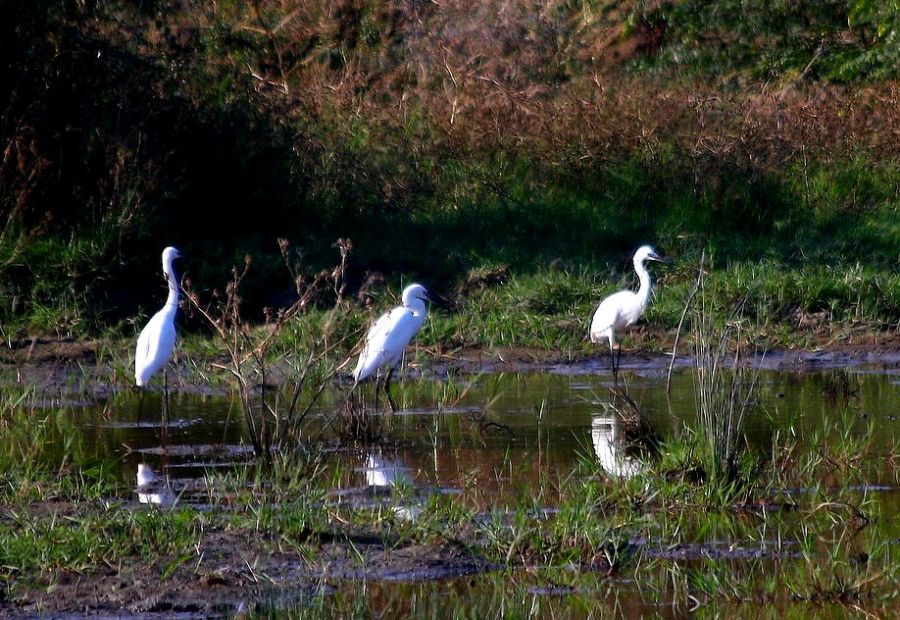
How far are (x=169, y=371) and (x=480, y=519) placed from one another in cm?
521

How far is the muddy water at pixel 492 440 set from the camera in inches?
195

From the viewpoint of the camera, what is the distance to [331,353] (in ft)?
35.4

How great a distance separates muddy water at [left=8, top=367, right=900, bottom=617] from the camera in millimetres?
4961

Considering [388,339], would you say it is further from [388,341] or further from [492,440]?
[492,440]

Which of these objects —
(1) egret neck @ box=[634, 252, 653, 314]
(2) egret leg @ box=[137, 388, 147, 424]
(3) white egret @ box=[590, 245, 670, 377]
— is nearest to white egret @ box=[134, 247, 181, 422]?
(2) egret leg @ box=[137, 388, 147, 424]

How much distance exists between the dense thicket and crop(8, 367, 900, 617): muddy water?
2.75 metres

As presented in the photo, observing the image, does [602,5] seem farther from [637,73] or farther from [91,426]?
[91,426]

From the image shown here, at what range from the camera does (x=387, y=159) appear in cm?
1420

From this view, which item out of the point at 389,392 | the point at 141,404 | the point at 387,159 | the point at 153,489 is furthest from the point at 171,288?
the point at 387,159

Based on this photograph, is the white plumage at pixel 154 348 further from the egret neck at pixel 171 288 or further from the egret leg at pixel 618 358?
the egret leg at pixel 618 358

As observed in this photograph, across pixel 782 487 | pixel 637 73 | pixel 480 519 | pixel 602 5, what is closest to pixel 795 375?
pixel 782 487

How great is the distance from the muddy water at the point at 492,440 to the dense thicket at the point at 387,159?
2751 mm

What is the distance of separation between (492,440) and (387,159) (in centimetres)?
679

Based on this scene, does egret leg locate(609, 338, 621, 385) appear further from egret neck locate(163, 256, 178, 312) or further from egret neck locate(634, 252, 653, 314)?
egret neck locate(163, 256, 178, 312)
